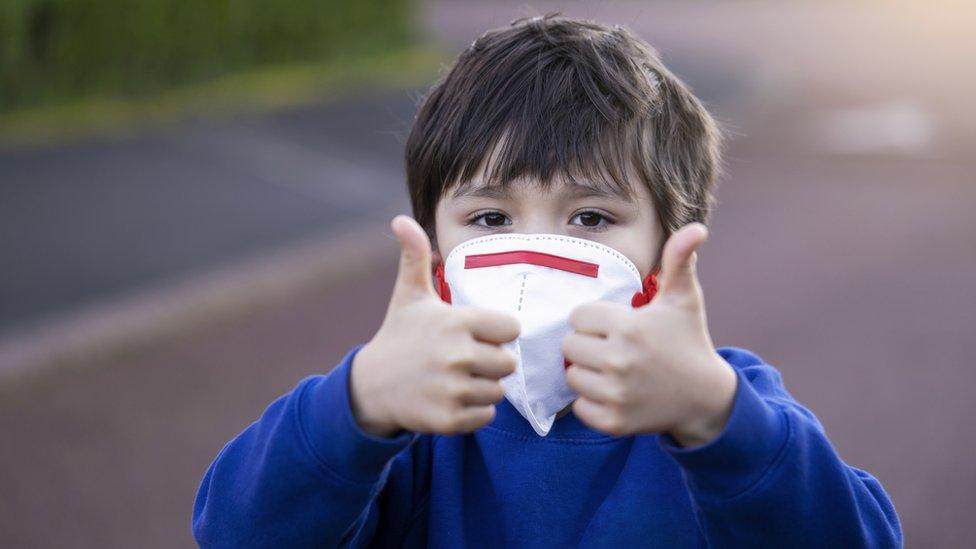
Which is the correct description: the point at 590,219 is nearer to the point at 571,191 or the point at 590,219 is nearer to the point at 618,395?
the point at 571,191

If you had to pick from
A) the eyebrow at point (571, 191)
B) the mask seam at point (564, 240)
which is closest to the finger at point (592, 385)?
the mask seam at point (564, 240)

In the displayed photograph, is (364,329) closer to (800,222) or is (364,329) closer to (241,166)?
(241,166)

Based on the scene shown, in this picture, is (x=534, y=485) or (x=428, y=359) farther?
(x=534, y=485)

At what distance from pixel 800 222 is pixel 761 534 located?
647 cm

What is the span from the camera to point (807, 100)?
12.9 meters

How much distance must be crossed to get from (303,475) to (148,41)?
26.4ft

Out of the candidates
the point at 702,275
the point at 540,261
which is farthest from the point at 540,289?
the point at 702,275

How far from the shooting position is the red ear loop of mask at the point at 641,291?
5.63 feet

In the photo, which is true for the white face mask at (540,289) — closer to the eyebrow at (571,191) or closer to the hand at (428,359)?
the eyebrow at (571,191)

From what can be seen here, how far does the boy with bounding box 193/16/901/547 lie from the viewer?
1.39m

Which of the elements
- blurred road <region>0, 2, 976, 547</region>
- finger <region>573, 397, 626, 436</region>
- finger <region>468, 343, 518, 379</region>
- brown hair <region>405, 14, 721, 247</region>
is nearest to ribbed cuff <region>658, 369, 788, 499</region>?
finger <region>573, 397, 626, 436</region>

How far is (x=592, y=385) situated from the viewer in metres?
1.39

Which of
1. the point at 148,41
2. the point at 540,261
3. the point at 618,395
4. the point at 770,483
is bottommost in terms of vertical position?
the point at 770,483

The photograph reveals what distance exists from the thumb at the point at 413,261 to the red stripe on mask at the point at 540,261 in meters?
0.26
